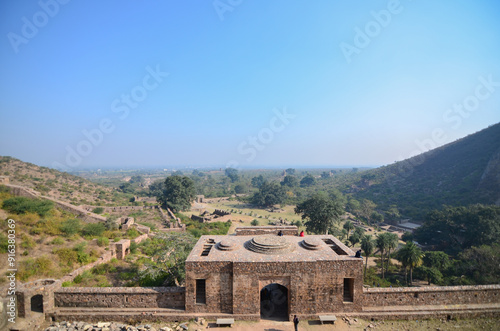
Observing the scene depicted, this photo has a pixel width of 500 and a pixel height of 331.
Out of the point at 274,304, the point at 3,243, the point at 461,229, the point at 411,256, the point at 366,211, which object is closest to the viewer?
the point at 274,304

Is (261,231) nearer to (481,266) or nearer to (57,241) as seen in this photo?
(57,241)

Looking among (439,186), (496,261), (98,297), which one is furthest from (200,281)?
(439,186)

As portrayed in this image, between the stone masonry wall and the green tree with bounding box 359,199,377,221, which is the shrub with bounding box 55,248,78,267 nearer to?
the stone masonry wall

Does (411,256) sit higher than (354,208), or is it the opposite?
(411,256)

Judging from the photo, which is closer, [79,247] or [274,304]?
[274,304]

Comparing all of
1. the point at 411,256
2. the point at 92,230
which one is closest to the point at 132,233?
the point at 92,230

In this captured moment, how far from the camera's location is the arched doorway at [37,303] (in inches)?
402

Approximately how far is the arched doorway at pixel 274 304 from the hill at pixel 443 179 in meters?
43.6

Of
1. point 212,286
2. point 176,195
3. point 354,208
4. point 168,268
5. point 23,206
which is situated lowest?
point 354,208

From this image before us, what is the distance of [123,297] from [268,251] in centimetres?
733

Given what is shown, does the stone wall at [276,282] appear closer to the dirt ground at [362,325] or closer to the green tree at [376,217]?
the dirt ground at [362,325]

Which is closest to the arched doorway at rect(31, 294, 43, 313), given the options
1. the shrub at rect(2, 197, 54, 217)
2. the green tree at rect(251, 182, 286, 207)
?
the shrub at rect(2, 197, 54, 217)

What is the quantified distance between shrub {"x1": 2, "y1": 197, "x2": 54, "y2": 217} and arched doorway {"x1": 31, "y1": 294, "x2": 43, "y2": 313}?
11518mm

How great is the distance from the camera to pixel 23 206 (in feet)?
59.2
